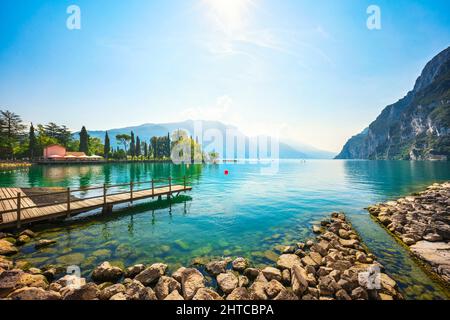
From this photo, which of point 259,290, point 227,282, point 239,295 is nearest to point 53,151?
point 227,282

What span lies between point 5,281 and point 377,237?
57.0 feet

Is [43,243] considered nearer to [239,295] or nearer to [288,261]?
[239,295]

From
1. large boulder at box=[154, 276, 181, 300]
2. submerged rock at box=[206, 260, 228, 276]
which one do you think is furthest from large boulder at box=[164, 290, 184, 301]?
submerged rock at box=[206, 260, 228, 276]

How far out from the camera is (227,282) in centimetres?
695

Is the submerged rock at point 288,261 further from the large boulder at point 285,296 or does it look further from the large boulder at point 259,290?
the large boulder at point 285,296

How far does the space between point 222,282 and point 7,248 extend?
1030 centimetres

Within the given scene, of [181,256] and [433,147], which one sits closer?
[181,256]

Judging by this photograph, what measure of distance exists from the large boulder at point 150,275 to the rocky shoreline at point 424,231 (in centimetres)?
1079

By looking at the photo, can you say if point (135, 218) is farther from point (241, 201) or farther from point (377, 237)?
point (377, 237)

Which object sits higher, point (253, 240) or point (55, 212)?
point (55, 212)

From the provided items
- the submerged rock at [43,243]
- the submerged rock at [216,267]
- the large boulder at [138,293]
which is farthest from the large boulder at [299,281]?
the submerged rock at [43,243]

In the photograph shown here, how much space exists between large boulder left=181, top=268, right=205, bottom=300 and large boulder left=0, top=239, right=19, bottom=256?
858 cm

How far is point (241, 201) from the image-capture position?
21.4 meters
